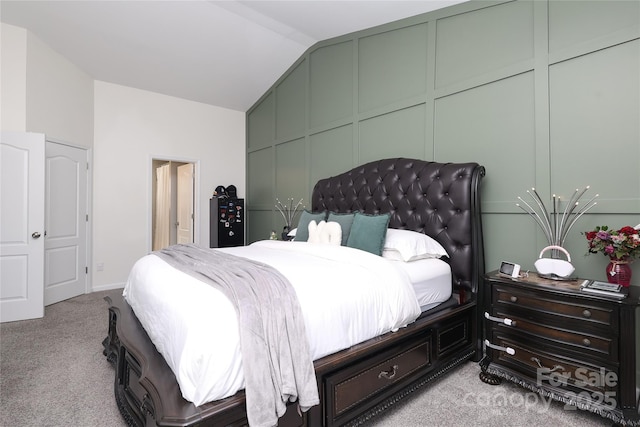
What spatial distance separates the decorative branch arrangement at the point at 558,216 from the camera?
233cm

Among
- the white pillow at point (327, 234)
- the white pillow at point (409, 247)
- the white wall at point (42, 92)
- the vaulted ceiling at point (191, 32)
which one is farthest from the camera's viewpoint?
the white wall at point (42, 92)

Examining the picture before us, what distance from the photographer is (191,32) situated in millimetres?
4098

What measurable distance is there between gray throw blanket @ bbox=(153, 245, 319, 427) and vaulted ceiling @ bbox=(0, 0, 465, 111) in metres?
3.12

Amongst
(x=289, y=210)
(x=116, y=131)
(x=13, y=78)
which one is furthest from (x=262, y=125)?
(x=13, y=78)

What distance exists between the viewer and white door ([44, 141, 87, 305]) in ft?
13.4

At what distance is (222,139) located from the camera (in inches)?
236

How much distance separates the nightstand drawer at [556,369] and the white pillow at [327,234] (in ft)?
4.55

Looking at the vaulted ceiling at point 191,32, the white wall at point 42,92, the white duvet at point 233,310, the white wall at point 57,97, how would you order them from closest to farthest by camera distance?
the white duvet at point 233,310 → the vaulted ceiling at point 191,32 → the white wall at point 42,92 → the white wall at point 57,97

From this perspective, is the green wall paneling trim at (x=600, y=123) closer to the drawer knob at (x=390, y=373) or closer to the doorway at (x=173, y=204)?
the drawer knob at (x=390, y=373)

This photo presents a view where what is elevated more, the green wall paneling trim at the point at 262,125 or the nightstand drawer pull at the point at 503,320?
the green wall paneling trim at the point at 262,125

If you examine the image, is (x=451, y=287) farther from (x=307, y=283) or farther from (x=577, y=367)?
(x=307, y=283)

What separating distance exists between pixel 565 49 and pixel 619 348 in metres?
2.05

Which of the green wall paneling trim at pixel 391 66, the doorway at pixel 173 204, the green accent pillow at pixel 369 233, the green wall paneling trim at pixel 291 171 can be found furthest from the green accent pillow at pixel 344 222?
the doorway at pixel 173 204

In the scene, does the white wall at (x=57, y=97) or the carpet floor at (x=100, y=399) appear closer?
the carpet floor at (x=100, y=399)
